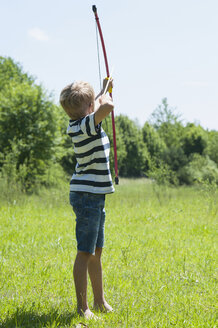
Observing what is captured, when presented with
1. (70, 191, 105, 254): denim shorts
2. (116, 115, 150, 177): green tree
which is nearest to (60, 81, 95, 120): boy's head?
(70, 191, 105, 254): denim shorts

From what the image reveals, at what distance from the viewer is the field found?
2.79m

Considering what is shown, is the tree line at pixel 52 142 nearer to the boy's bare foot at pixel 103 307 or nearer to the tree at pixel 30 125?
the tree at pixel 30 125

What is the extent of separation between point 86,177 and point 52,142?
14.2 m

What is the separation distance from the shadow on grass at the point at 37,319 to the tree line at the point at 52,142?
325 centimetres

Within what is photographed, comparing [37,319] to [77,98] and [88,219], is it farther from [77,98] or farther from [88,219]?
[77,98]

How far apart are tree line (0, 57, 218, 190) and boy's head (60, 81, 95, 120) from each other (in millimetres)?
2749

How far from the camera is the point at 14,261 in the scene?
13.6 feet

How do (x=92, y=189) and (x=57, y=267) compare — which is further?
(x=57, y=267)

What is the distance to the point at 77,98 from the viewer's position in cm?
266

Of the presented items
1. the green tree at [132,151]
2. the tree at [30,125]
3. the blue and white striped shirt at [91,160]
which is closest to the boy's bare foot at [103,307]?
the blue and white striped shirt at [91,160]

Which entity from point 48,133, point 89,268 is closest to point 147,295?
point 89,268

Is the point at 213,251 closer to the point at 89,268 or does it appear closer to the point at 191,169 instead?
the point at 89,268

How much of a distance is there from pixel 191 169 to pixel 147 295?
1007 inches

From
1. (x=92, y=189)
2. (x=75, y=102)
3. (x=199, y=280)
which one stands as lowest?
(x=199, y=280)
